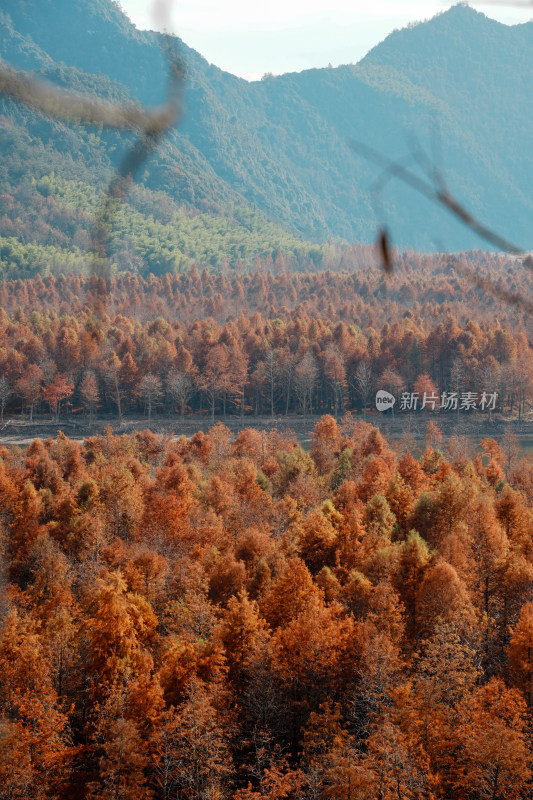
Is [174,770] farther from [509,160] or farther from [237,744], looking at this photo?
[509,160]

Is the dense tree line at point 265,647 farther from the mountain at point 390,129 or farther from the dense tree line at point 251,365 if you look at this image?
the dense tree line at point 251,365

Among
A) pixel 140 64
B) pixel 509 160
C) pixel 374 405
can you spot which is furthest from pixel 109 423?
pixel 140 64

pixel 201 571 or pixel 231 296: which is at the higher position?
pixel 231 296

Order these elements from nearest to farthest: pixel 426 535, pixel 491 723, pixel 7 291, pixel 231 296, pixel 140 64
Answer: pixel 140 64 → pixel 491 723 → pixel 426 535 → pixel 7 291 → pixel 231 296

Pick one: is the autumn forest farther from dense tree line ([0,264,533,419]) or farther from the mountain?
the mountain

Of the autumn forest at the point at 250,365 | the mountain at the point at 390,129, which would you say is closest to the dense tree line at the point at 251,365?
the autumn forest at the point at 250,365

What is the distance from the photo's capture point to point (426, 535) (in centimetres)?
3809

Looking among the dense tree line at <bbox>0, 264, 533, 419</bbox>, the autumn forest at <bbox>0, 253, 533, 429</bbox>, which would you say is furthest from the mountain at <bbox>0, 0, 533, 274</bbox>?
the autumn forest at <bbox>0, 253, 533, 429</bbox>

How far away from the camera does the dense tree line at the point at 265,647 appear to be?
20.1 metres

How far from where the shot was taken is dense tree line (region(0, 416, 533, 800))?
20.1 metres

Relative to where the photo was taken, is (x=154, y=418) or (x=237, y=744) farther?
(x=154, y=418)

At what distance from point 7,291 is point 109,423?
61.6 metres

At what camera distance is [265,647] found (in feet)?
82.2

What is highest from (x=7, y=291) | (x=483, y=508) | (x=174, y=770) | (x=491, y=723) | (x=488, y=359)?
(x=7, y=291)
